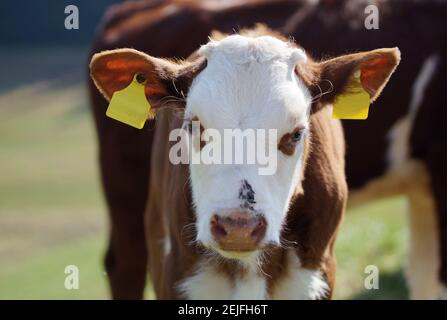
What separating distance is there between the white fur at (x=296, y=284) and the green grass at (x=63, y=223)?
301 cm

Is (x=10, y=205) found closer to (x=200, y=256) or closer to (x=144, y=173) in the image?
(x=144, y=173)

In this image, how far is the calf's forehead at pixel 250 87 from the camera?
4059 mm

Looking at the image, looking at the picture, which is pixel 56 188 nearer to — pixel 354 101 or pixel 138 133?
pixel 138 133

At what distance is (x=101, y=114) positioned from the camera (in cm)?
667

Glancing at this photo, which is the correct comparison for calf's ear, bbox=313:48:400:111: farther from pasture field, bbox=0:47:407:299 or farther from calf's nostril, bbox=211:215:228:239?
pasture field, bbox=0:47:407:299

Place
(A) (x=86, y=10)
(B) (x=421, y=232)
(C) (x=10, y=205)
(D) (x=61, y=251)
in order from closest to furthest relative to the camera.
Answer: (B) (x=421, y=232) → (D) (x=61, y=251) → (C) (x=10, y=205) → (A) (x=86, y=10)

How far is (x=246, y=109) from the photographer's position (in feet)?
13.4

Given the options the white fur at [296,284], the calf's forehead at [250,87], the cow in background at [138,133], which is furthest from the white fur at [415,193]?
the calf's forehead at [250,87]

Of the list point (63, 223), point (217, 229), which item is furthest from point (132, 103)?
point (63, 223)

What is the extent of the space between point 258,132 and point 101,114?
9.27 ft

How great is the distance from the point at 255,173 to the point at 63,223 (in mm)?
8696

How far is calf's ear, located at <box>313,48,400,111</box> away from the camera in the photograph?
4.31m

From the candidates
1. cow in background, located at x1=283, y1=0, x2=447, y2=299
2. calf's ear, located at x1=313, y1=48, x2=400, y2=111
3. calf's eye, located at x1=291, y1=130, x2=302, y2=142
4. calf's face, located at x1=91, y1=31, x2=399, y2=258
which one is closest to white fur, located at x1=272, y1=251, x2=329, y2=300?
calf's face, located at x1=91, y1=31, x2=399, y2=258
